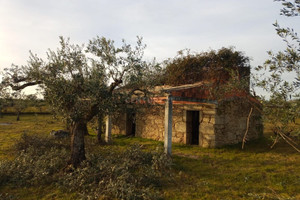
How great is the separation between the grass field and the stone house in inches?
34.5

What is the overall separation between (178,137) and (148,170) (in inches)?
217

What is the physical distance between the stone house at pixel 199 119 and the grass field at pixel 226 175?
0.88 meters

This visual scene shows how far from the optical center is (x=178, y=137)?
1157 centimetres

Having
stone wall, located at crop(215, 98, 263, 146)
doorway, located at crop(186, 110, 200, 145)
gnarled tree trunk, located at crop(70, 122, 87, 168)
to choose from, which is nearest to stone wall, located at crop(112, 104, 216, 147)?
doorway, located at crop(186, 110, 200, 145)

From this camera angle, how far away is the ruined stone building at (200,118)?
30.6 feet

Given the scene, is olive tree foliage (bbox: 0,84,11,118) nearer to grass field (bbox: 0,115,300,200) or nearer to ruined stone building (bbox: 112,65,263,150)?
grass field (bbox: 0,115,300,200)

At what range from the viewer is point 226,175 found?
21.7ft

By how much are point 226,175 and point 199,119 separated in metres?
4.63

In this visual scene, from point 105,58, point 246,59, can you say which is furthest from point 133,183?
point 246,59

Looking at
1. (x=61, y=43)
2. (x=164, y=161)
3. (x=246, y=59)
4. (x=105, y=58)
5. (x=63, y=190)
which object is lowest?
(x=63, y=190)

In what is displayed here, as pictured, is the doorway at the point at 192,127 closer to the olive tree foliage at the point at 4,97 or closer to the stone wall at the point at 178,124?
the stone wall at the point at 178,124

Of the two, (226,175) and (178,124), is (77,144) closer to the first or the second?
(226,175)

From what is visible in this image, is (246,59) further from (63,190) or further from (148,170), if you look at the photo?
(63,190)

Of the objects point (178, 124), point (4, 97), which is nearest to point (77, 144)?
point (4, 97)
